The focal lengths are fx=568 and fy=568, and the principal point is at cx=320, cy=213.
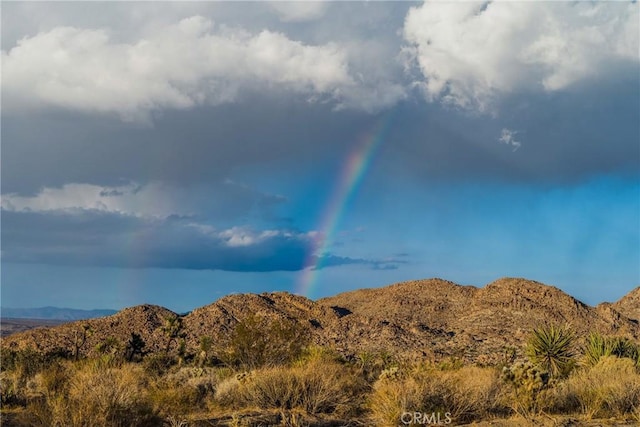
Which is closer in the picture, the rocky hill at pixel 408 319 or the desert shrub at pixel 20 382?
the desert shrub at pixel 20 382

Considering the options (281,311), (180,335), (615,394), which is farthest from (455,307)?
(615,394)

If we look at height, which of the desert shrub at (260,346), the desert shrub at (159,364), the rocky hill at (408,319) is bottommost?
the desert shrub at (159,364)

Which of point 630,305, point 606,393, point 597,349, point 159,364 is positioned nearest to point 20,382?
point 159,364

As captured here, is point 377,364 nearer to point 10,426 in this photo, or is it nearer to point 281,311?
point 10,426

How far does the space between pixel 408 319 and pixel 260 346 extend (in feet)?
162

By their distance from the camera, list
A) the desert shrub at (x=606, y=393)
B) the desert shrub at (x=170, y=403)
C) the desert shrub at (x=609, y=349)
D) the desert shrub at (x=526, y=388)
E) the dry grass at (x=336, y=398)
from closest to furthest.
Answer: the dry grass at (x=336, y=398), the desert shrub at (x=170, y=403), the desert shrub at (x=526, y=388), the desert shrub at (x=606, y=393), the desert shrub at (x=609, y=349)

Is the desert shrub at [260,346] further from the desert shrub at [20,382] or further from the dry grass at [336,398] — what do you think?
the desert shrub at [20,382]

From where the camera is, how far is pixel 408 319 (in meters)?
75.7

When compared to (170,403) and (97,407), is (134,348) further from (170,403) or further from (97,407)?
(97,407)

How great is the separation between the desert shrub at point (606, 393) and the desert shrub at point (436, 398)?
294 centimetres

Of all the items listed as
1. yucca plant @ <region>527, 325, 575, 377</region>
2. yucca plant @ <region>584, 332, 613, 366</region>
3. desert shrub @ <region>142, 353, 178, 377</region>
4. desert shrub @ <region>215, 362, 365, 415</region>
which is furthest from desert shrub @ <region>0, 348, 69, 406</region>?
yucca plant @ <region>584, 332, 613, 366</region>

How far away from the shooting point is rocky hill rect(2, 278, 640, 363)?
6244 centimetres

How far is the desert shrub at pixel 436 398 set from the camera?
54.2 ft

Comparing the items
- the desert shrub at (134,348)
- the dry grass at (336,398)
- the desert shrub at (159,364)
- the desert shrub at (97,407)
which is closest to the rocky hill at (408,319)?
the desert shrub at (134,348)
